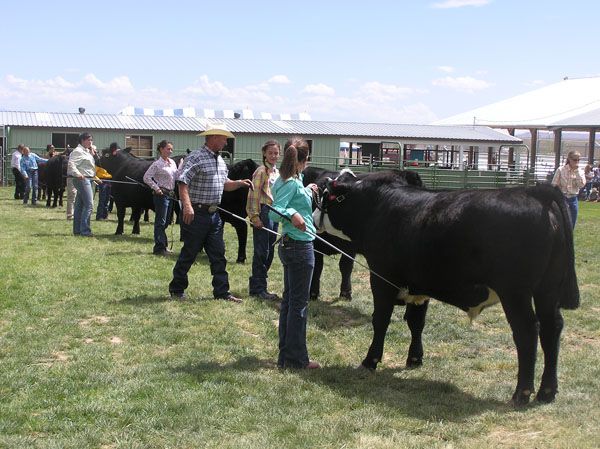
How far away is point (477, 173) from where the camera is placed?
115 feet

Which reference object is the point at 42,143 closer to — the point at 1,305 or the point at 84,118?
the point at 84,118

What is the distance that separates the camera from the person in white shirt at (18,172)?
80.6ft

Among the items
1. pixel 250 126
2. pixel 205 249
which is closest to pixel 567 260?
pixel 205 249

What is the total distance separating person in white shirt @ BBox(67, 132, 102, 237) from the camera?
1513cm

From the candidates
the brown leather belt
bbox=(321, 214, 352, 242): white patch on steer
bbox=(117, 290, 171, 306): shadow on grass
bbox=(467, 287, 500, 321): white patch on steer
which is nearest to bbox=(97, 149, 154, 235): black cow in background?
bbox=(117, 290, 171, 306): shadow on grass

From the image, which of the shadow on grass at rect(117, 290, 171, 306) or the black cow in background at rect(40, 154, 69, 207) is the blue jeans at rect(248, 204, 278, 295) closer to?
the shadow on grass at rect(117, 290, 171, 306)

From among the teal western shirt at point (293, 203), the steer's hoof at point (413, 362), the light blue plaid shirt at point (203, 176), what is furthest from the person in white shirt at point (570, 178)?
the teal western shirt at point (293, 203)

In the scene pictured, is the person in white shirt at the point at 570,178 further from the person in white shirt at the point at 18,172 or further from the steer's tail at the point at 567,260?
the person in white shirt at the point at 18,172

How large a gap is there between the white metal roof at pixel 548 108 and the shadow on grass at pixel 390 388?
125 feet

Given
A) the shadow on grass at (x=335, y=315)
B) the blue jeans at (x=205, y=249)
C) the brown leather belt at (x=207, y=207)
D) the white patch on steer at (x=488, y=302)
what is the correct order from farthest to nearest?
1. the blue jeans at (x=205, y=249)
2. the brown leather belt at (x=207, y=207)
3. the shadow on grass at (x=335, y=315)
4. the white patch on steer at (x=488, y=302)

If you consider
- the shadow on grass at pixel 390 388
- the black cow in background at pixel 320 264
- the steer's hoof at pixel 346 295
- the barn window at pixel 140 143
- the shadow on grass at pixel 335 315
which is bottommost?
the shadow on grass at pixel 390 388

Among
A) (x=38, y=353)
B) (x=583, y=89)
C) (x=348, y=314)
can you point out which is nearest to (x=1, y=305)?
(x=38, y=353)

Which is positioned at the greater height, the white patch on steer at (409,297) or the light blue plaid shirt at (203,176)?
the light blue plaid shirt at (203,176)

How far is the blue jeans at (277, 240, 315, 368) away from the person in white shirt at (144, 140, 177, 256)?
21.6 feet
